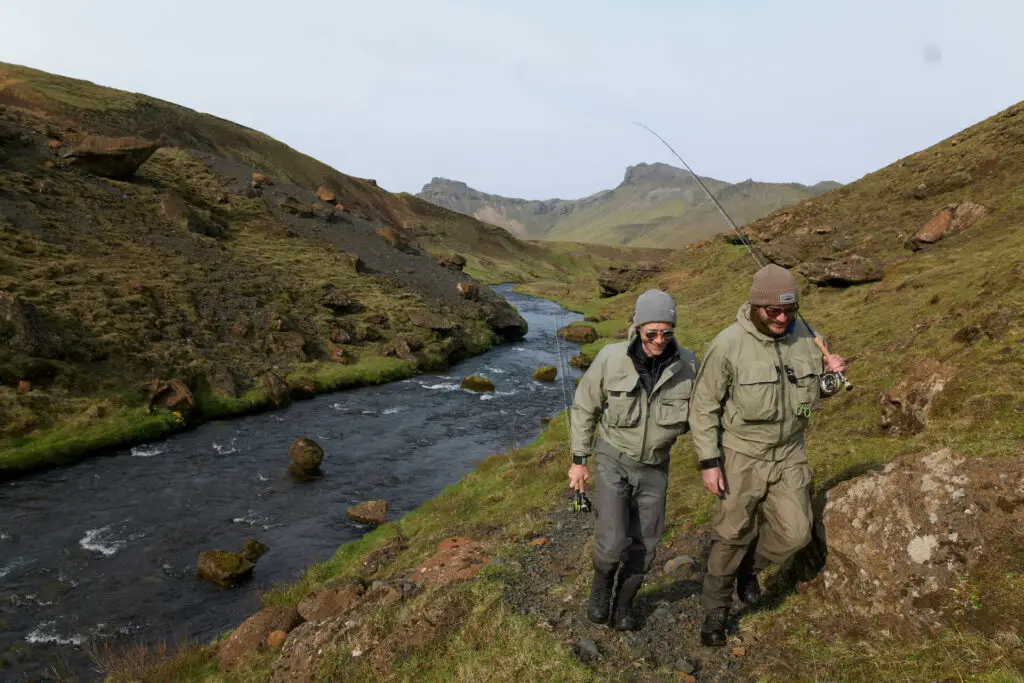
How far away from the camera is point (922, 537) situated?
5.72 metres

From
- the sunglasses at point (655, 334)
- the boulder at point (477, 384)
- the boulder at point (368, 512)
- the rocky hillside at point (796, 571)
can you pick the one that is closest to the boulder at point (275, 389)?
the boulder at point (477, 384)

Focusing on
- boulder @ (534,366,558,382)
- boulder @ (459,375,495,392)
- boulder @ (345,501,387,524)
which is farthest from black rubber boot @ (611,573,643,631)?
boulder @ (534,366,558,382)

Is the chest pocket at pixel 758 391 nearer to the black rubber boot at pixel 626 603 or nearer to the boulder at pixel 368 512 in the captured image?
the black rubber boot at pixel 626 603

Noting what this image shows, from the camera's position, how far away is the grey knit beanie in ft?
19.9

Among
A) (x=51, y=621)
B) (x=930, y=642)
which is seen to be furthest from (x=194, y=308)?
(x=930, y=642)

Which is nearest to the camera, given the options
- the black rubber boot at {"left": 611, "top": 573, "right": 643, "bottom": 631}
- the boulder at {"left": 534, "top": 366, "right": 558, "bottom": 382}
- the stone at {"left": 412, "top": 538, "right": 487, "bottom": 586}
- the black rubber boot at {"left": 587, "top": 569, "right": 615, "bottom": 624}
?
the black rubber boot at {"left": 611, "top": 573, "right": 643, "bottom": 631}

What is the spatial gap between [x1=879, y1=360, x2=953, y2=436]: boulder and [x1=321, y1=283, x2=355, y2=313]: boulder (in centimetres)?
3786

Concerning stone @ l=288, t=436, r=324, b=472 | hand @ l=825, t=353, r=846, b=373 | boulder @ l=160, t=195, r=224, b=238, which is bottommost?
stone @ l=288, t=436, r=324, b=472

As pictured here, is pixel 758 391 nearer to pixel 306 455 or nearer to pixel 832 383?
pixel 832 383

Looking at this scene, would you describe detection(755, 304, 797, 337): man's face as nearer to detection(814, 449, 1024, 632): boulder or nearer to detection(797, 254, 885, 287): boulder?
detection(814, 449, 1024, 632): boulder

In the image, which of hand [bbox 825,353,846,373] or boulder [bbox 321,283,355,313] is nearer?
hand [bbox 825,353,846,373]

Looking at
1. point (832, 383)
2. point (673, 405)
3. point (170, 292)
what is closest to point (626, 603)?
point (673, 405)

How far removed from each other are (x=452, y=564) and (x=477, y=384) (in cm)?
2474

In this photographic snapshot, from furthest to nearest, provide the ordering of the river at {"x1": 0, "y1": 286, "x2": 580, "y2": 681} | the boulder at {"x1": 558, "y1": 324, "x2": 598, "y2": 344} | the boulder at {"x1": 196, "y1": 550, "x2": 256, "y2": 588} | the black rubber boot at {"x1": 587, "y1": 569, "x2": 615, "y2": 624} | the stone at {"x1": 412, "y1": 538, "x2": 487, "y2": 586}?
the boulder at {"x1": 558, "y1": 324, "x2": 598, "y2": 344} → the boulder at {"x1": 196, "y1": 550, "x2": 256, "y2": 588} → the river at {"x1": 0, "y1": 286, "x2": 580, "y2": 681} → the stone at {"x1": 412, "y1": 538, "x2": 487, "y2": 586} → the black rubber boot at {"x1": 587, "y1": 569, "x2": 615, "y2": 624}
